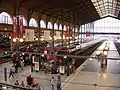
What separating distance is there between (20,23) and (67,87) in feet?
20.6

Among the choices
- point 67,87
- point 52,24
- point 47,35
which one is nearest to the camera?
point 67,87

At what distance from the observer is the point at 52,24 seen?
1457 inches

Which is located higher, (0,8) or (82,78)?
(0,8)

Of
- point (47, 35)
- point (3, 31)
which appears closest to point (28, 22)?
point (3, 31)

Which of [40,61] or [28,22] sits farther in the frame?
[28,22]

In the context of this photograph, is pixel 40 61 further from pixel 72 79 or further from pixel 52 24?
pixel 52 24

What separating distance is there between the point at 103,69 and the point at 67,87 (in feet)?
25.4

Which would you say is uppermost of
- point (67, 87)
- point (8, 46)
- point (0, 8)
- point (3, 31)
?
point (0, 8)

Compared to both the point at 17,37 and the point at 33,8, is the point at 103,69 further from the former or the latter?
the point at 33,8

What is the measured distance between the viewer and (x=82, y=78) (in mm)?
16234

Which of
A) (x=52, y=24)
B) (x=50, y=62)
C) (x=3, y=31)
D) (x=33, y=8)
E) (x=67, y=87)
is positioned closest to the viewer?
(x=67, y=87)

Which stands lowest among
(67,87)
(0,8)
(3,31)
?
(67,87)

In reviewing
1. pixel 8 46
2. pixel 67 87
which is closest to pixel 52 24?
pixel 8 46

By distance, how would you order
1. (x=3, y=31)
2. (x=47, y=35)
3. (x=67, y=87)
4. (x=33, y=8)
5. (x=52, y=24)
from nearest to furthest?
(x=67, y=87) → (x=47, y=35) → (x=3, y=31) → (x=33, y=8) → (x=52, y=24)
